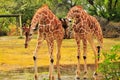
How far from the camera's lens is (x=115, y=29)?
31359 millimetres

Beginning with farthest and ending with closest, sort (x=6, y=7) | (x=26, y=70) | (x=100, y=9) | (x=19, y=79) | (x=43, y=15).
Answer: (x=6, y=7) → (x=100, y=9) → (x=26, y=70) → (x=19, y=79) → (x=43, y=15)

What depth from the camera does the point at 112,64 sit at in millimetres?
7355

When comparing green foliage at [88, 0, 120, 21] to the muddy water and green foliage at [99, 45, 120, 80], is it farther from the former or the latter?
green foliage at [99, 45, 120, 80]

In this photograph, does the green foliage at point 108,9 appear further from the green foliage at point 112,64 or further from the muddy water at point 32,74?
the green foliage at point 112,64

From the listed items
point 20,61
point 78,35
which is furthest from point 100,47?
point 20,61

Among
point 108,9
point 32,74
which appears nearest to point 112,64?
point 32,74

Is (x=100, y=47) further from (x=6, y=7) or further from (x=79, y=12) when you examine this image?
(x=6, y=7)

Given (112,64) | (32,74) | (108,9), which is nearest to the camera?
(112,64)

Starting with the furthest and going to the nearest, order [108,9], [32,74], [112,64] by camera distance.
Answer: [108,9] → [32,74] → [112,64]

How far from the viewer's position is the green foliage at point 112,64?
7.11 metres

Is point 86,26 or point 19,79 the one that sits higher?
point 86,26

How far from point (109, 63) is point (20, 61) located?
9429 mm

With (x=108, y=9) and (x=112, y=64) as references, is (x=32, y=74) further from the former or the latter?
(x=108, y=9)

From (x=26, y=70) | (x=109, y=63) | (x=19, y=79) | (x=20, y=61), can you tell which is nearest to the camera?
(x=109, y=63)
